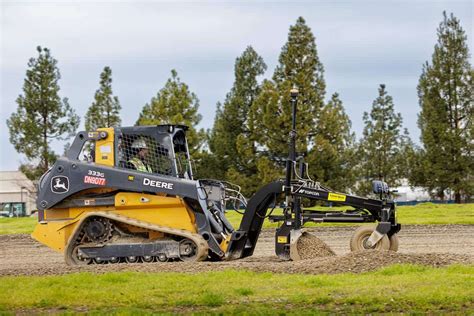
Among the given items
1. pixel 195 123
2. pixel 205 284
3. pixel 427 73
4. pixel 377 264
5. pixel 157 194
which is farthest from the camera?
pixel 427 73

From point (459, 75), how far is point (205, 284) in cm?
4577

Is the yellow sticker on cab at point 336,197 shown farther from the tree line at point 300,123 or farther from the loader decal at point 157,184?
the tree line at point 300,123

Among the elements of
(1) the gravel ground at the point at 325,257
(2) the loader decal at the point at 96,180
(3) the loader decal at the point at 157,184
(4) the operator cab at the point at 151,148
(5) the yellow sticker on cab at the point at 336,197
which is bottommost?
(1) the gravel ground at the point at 325,257

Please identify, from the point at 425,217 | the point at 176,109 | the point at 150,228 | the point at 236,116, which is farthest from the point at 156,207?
the point at 236,116

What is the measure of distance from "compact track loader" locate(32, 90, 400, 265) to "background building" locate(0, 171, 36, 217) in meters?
61.7

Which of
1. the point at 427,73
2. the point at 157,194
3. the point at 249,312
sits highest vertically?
the point at 427,73

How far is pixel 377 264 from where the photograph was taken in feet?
47.7

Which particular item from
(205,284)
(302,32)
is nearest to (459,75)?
(302,32)

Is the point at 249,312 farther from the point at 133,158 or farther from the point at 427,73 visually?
the point at 427,73

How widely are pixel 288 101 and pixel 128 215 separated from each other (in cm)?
3265

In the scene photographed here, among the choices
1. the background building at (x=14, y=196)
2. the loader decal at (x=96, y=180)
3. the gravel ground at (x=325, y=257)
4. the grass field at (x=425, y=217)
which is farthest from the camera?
the background building at (x=14, y=196)

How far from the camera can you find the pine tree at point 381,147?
189 ft

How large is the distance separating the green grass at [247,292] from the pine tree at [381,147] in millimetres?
43330

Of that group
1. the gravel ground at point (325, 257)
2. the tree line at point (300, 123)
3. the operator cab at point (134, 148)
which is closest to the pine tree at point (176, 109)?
the tree line at point (300, 123)
